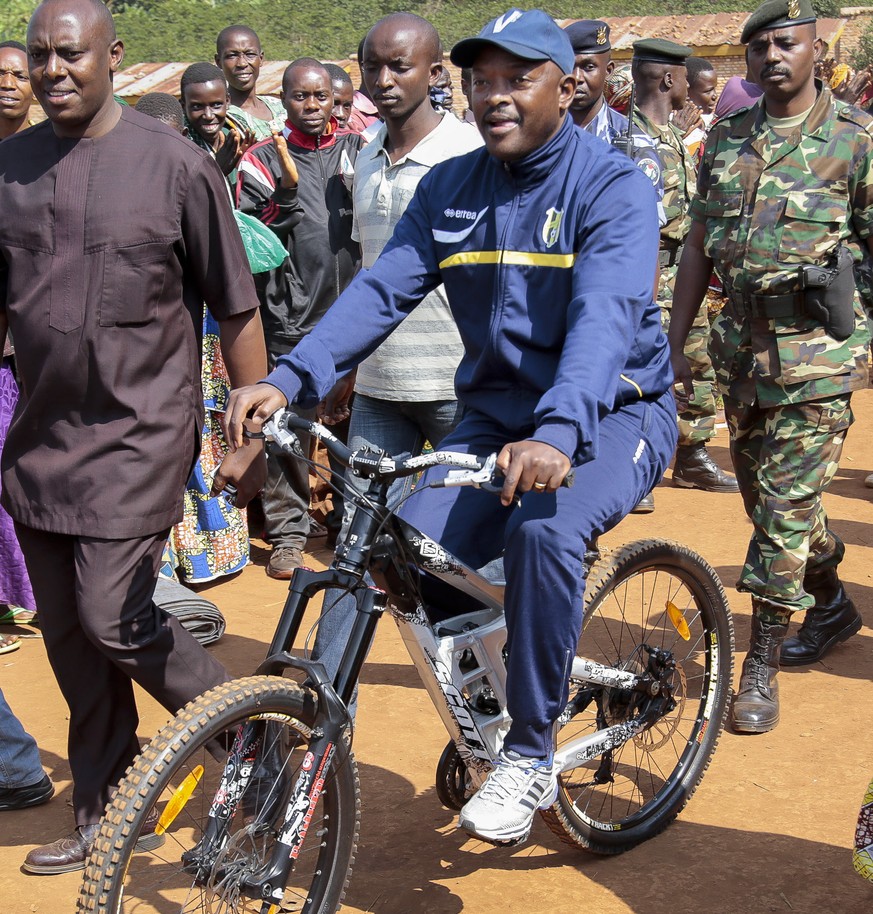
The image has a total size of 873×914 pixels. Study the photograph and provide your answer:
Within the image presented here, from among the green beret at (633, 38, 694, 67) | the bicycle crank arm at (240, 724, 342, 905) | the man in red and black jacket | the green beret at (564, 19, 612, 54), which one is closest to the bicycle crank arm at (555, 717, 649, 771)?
the bicycle crank arm at (240, 724, 342, 905)

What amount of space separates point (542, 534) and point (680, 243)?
5354 millimetres

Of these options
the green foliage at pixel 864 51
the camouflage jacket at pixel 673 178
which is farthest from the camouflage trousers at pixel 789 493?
the green foliage at pixel 864 51

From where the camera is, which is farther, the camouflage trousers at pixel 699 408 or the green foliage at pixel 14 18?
the green foliage at pixel 14 18

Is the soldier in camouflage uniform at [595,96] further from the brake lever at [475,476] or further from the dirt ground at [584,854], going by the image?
the brake lever at [475,476]

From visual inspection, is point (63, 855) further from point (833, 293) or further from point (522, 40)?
point (833, 293)

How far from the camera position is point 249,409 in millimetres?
3203

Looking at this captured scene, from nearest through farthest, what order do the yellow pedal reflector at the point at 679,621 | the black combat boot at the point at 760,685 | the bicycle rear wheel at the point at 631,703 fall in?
the bicycle rear wheel at the point at 631,703
the yellow pedal reflector at the point at 679,621
the black combat boot at the point at 760,685

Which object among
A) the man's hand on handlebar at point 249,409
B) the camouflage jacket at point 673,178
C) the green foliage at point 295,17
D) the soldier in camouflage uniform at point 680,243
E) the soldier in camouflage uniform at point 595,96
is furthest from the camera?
the green foliage at point 295,17

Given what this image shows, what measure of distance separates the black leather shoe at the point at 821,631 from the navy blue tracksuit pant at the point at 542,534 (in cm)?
208

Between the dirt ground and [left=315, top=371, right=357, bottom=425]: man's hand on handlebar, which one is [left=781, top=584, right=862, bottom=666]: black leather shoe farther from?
[left=315, top=371, right=357, bottom=425]: man's hand on handlebar

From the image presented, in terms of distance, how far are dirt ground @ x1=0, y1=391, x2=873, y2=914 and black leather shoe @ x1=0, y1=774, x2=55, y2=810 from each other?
31mm

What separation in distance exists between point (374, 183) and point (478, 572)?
2.20 metres

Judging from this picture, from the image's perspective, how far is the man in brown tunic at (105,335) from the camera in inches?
145

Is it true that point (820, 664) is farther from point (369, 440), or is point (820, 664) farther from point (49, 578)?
point (49, 578)
